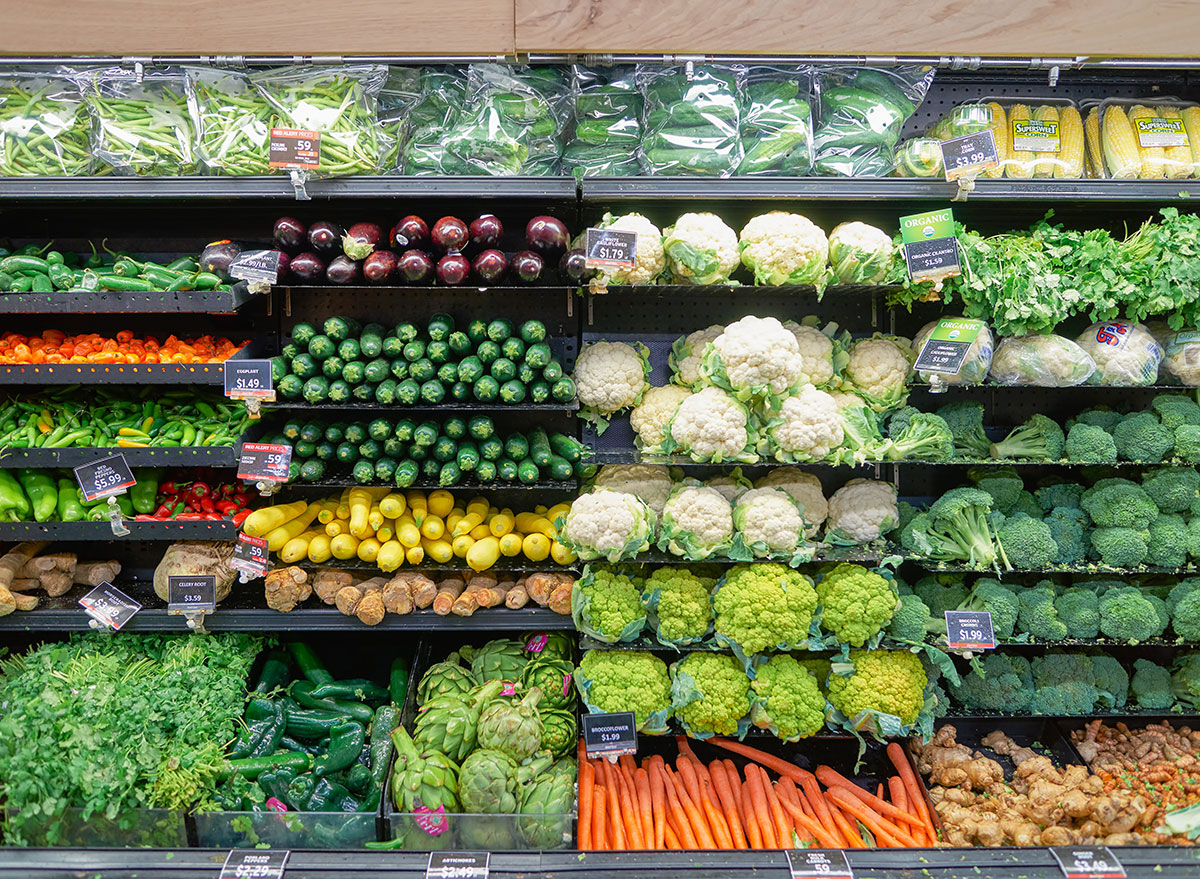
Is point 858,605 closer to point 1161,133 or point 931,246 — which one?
point 931,246

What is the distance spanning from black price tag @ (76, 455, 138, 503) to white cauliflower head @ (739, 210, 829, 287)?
2239 millimetres

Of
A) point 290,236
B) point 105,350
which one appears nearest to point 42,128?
point 105,350

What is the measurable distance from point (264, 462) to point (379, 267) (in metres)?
0.77

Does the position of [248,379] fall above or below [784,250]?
below

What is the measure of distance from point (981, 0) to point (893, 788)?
2503mm

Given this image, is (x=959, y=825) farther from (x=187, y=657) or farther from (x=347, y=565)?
(x=187, y=657)

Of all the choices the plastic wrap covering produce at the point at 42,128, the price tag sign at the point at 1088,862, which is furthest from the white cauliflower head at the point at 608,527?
the plastic wrap covering produce at the point at 42,128

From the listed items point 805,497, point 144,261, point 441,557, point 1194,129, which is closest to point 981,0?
point 1194,129

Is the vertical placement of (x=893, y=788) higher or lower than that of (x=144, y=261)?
lower

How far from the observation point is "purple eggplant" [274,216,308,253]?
2.34 m

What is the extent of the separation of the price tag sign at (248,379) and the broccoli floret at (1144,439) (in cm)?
297

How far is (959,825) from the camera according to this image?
2285 millimetres

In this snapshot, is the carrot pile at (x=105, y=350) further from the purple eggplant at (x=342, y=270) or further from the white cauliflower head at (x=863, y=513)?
the white cauliflower head at (x=863, y=513)

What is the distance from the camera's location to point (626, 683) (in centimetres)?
243
